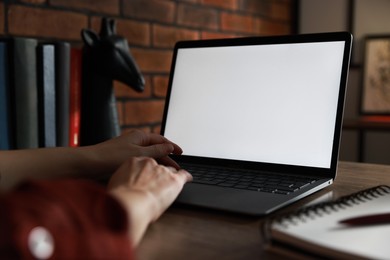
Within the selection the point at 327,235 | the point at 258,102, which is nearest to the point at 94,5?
the point at 258,102

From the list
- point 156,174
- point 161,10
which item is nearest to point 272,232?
point 156,174

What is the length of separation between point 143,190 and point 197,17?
5.17 ft

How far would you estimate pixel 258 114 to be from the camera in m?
0.87

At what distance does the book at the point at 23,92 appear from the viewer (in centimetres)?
113

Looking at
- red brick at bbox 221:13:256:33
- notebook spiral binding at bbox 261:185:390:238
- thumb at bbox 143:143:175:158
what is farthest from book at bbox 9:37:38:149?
red brick at bbox 221:13:256:33

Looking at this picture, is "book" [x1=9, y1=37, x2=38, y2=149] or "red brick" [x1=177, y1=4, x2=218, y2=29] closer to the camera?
"book" [x1=9, y1=37, x2=38, y2=149]

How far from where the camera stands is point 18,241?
1.03 feet

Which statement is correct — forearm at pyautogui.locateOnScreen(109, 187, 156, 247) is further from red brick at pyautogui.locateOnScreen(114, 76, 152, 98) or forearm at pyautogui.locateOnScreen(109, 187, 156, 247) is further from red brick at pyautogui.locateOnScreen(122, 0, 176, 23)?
red brick at pyautogui.locateOnScreen(122, 0, 176, 23)

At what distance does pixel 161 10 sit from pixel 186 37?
18 centimetres

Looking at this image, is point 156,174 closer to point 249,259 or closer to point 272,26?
point 249,259

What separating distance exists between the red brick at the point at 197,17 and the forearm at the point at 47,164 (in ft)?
4.16

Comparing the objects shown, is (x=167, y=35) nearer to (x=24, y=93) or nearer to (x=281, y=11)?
(x=24, y=93)

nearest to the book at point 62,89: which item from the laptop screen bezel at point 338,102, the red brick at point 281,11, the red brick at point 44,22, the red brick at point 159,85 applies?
the red brick at point 44,22

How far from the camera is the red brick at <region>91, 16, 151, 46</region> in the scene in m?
1.64
